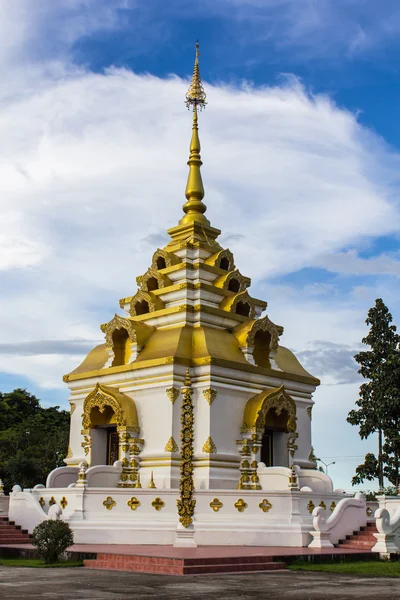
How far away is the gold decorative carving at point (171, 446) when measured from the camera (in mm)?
23609

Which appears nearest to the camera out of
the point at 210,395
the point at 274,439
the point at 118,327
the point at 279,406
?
the point at 210,395

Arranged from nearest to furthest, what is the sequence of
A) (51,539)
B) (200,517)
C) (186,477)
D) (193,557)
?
(193,557) < (51,539) < (186,477) < (200,517)

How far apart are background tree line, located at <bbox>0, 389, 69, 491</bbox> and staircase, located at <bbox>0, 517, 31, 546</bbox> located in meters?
14.1

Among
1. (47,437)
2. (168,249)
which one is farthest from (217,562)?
(47,437)

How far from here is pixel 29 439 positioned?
46250 millimetres

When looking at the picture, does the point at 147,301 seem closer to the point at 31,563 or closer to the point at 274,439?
the point at 274,439

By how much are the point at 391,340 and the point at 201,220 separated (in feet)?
29.2

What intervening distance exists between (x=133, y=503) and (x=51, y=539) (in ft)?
16.8

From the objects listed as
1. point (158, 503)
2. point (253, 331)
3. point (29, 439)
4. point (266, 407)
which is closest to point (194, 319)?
point (253, 331)

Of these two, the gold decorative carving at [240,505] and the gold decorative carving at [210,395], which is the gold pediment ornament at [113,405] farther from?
the gold decorative carving at [240,505]

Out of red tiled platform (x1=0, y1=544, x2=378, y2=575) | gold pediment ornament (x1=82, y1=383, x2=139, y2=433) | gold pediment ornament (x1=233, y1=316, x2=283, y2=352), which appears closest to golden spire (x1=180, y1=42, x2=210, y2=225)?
gold pediment ornament (x1=233, y1=316, x2=283, y2=352)

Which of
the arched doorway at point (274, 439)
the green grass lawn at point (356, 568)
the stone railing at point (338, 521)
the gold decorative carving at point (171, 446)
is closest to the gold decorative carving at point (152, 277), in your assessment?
the arched doorway at point (274, 439)

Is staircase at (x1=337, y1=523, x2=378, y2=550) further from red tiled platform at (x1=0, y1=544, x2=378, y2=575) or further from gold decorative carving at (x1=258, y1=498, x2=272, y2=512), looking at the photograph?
gold decorative carving at (x1=258, y1=498, x2=272, y2=512)

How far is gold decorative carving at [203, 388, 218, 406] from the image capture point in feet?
78.8
